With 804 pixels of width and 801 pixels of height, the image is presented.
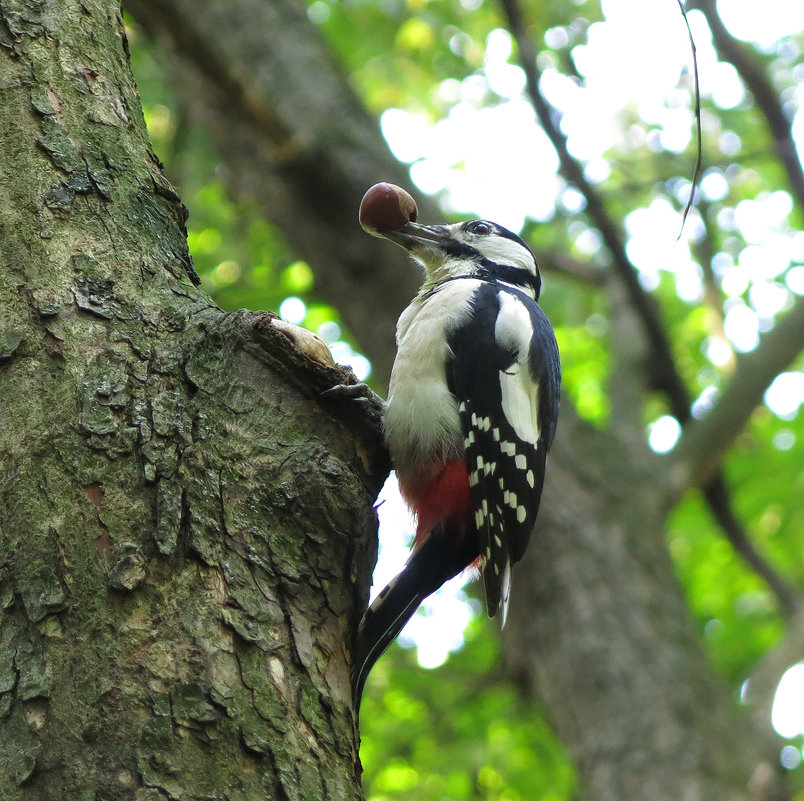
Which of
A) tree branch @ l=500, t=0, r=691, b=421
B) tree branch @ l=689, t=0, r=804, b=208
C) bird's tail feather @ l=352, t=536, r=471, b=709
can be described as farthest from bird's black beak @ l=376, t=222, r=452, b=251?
tree branch @ l=689, t=0, r=804, b=208

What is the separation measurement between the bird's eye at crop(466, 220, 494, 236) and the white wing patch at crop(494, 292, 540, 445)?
66 cm

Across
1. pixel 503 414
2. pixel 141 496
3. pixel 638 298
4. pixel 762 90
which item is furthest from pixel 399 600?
pixel 762 90

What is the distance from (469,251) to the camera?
11.8 ft

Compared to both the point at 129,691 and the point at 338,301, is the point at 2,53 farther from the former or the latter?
the point at 338,301

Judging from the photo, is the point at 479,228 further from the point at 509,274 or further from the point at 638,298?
the point at 638,298

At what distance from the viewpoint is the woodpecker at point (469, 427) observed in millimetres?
2609

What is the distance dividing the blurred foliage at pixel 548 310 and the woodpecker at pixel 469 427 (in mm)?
2258

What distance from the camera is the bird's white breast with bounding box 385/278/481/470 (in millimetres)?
2590

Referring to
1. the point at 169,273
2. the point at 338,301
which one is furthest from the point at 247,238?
the point at 169,273

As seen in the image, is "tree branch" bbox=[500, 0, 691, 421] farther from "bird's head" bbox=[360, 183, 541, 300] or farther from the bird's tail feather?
the bird's tail feather

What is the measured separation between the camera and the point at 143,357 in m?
1.76

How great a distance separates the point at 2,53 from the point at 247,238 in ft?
15.0

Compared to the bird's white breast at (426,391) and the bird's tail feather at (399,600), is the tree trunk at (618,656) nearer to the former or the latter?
the bird's tail feather at (399,600)

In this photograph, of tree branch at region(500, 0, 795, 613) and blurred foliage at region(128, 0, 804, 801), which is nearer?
tree branch at region(500, 0, 795, 613)
